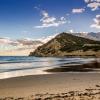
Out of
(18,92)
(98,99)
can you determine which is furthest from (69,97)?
(18,92)

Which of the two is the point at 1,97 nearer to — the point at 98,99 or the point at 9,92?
the point at 9,92

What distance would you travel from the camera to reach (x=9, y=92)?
19625 millimetres

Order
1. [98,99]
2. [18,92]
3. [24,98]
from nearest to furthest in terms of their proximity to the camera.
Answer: [98,99]
[24,98]
[18,92]

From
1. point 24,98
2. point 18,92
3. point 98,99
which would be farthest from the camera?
point 18,92

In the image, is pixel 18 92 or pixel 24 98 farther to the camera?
pixel 18 92

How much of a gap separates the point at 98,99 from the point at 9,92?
6.98 metres

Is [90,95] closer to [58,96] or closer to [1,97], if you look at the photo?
[58,96]

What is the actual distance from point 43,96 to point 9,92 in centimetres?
327

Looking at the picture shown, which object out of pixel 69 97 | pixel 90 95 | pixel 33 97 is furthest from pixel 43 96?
pixel 90 95

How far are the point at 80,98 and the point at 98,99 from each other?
111 centimetres

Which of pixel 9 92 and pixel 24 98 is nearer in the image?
pixel 24 98

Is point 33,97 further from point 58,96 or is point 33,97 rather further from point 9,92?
point 9,92

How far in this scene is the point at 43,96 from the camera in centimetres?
1759

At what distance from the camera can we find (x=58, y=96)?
17.3 meters
